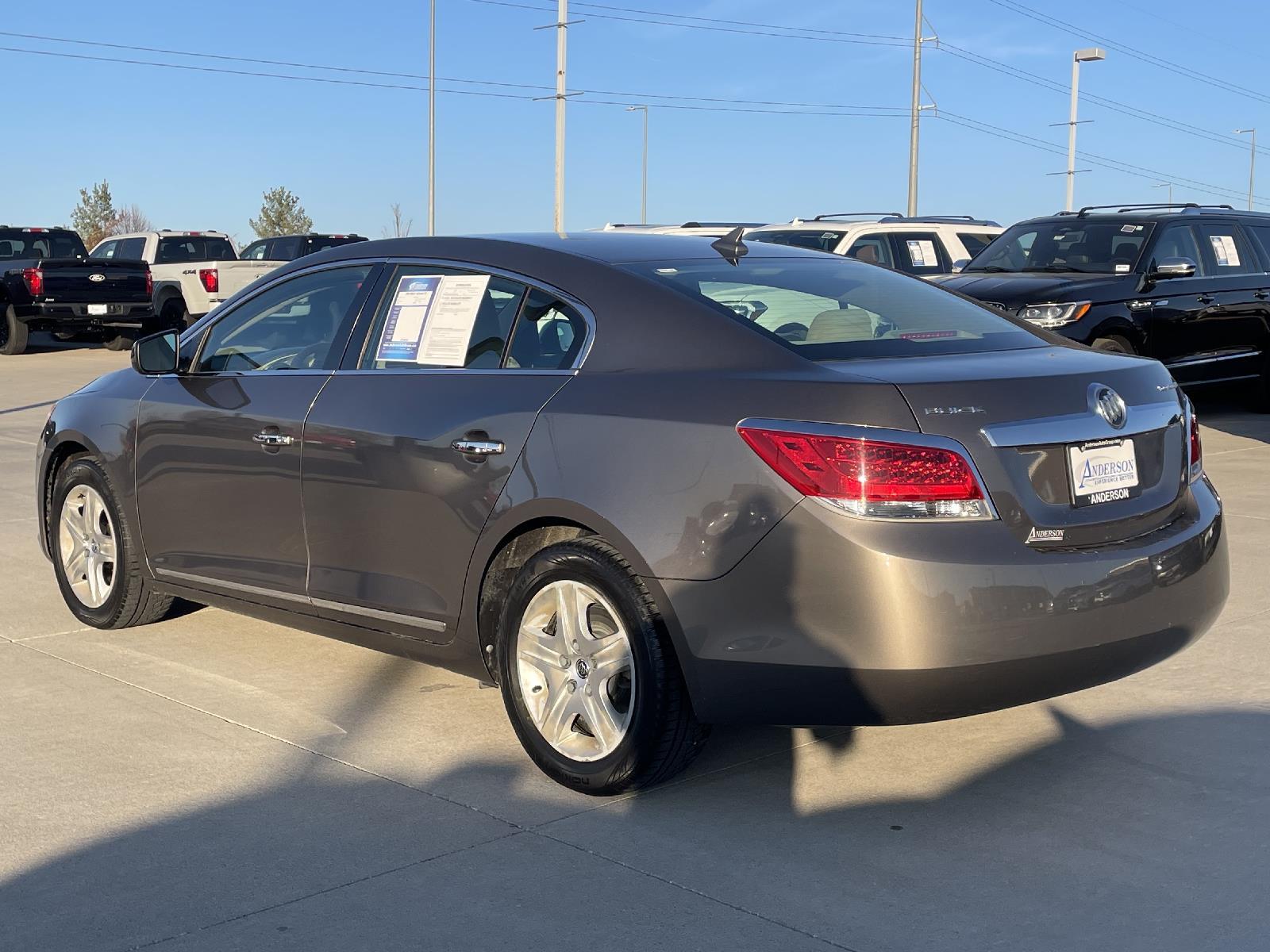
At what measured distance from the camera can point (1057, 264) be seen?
1341 cm

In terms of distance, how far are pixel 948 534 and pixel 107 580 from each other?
3.79m

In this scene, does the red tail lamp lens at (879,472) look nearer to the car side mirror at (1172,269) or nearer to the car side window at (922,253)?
the car side mirror at (1172,269)

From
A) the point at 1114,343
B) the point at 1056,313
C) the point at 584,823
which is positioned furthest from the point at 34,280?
the point at 584,823

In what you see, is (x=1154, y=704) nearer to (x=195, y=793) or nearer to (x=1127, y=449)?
(x=1127, y=449)

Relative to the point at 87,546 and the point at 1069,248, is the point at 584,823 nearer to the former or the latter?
the point at 87,546

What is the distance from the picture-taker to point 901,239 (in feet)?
57.2

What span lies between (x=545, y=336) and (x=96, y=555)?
2.63 m

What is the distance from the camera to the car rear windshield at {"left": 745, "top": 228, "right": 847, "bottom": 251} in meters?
17.3

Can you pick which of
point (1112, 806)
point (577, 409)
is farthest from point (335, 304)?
point (1112, 806)

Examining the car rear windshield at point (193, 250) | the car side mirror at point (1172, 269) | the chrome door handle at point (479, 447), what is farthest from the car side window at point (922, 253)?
the chrome door handle at point (479, 447)

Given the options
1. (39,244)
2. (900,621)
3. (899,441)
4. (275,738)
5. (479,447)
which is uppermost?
(39,244)

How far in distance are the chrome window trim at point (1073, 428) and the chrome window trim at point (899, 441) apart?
0.10 meters

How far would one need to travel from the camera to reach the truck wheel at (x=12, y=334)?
23.9 m

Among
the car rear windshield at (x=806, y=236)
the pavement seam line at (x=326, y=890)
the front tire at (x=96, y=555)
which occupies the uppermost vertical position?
the car rear windshield at (x=806, y=236)
